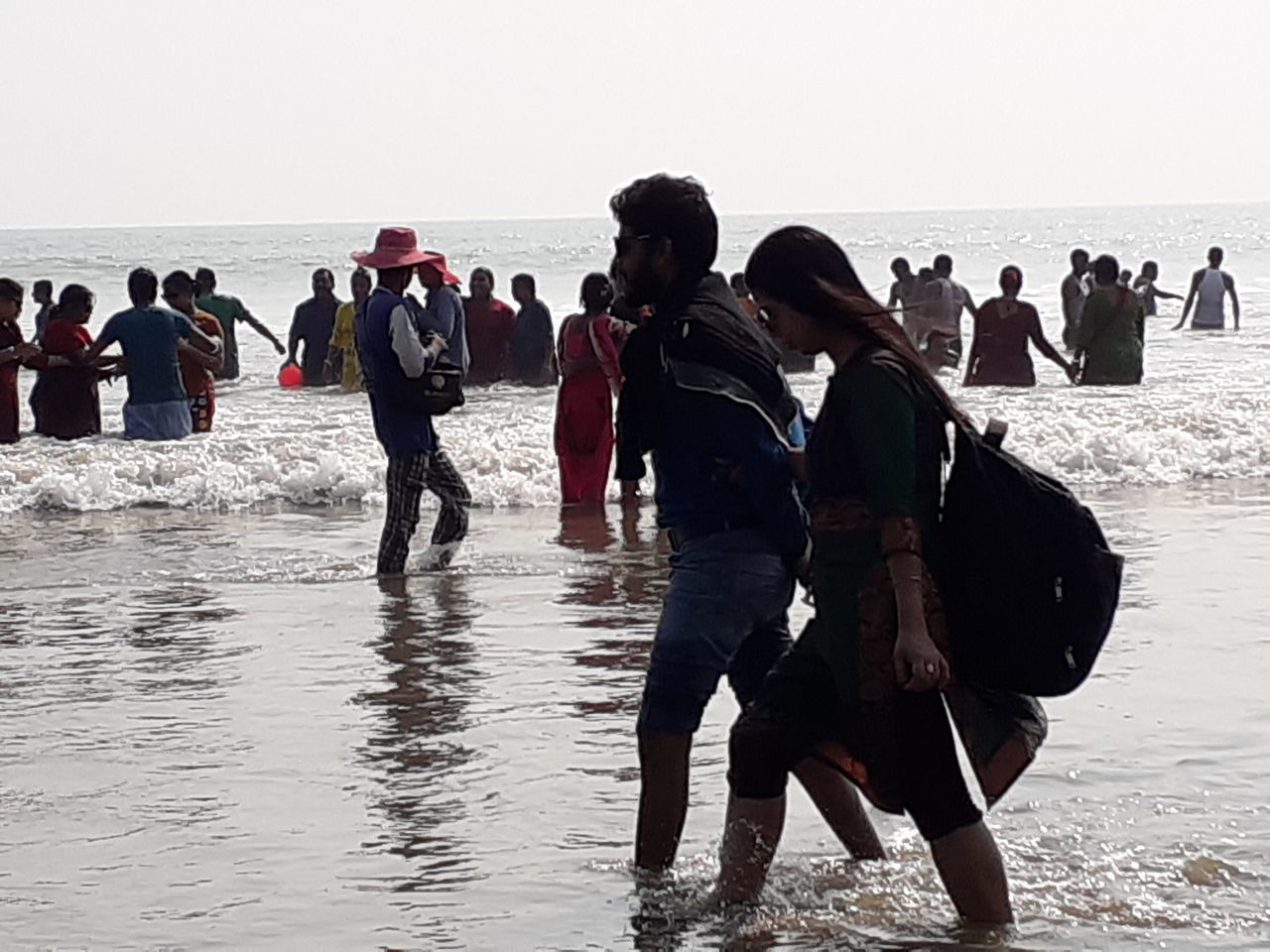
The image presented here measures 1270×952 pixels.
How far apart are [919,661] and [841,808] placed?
979 millimetres

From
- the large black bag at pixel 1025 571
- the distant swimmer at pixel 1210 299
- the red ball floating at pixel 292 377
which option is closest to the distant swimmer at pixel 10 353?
the red ball floating at pixel 292 377

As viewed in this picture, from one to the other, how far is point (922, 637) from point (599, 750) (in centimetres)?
245

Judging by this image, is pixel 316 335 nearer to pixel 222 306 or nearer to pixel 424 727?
pixel 222 306

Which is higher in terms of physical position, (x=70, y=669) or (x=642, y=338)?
(x=642, y=338)

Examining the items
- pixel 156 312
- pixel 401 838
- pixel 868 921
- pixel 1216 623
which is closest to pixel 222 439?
pixel 156 312

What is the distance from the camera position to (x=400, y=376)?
9109 millimetres

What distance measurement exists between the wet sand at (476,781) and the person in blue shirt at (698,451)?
54cm

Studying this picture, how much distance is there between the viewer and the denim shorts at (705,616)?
4.68 m

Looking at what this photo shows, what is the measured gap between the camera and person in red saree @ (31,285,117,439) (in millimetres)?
15148

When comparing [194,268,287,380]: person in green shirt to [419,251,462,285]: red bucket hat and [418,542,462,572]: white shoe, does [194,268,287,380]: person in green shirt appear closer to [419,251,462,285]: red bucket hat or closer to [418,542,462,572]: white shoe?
[419,251,462,285]: red bucket hat

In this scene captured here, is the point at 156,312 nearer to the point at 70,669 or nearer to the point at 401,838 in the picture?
the point at 70,669

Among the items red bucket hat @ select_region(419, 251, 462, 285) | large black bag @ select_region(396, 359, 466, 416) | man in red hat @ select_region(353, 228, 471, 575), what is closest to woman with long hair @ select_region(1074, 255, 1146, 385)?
red bucket hat @ select_region(419, 251, 462, 285)

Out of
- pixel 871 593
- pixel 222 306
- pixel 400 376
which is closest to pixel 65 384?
pixel 222 306

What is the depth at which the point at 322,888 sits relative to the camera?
16.8ft
